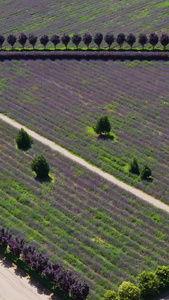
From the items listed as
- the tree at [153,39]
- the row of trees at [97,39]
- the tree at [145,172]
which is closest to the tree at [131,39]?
the row of trees at [97,39]

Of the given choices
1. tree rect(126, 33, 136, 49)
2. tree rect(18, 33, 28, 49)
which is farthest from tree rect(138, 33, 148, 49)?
tree rect(18, 33, 28, 49)

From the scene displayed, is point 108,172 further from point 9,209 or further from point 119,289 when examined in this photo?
point 119,289

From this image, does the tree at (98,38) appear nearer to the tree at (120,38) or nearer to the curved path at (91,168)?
the tree at (120,38)

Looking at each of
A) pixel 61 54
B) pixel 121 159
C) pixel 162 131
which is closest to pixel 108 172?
pixel 121 159

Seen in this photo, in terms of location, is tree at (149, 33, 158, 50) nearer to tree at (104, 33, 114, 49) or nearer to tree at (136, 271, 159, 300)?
tree at (104, 33, 114, 49)

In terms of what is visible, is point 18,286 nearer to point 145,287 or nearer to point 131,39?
point 145,287

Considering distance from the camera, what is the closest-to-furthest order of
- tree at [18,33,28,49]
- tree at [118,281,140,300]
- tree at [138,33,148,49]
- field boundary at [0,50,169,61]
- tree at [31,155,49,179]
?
1. tree at [118,281,140,300]
2. tree at [31,155,49,179]
3. field boundary at [0,50,169,61]
4. tree at [138,33,148,49]
5. tree at [18,33,28,49]

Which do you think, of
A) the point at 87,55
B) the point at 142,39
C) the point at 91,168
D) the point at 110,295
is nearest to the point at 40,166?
the point at 91,168
